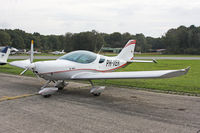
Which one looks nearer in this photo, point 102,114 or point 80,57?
point 102,114

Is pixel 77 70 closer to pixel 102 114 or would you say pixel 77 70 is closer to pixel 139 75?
pixel 139 75

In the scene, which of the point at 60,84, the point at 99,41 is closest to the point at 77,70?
the point at 60,84

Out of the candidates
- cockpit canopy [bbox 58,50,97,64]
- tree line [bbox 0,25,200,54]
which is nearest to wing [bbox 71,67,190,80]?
cockpit canopy [bbox 58,50,97,64]

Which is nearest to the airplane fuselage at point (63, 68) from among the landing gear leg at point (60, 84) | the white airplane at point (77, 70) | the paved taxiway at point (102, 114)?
the white airplane at point (77, 70)

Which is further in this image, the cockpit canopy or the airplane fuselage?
the cockpit canopy

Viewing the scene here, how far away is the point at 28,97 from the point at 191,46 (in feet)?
279

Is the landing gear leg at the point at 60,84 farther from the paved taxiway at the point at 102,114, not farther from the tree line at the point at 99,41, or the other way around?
the tree line at the point at 99,41

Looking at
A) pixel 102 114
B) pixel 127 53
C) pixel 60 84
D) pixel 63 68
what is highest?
pixel 127 53

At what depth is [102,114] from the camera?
562cm

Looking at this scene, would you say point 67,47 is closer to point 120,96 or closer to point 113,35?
point 113,35

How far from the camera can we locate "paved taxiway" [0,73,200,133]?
14.9 ft

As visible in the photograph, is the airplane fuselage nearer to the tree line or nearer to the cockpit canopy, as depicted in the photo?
the cockpit canopy

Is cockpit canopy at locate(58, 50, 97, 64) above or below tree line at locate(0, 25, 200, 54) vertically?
below

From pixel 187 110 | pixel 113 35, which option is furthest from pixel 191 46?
pixel 187 110
